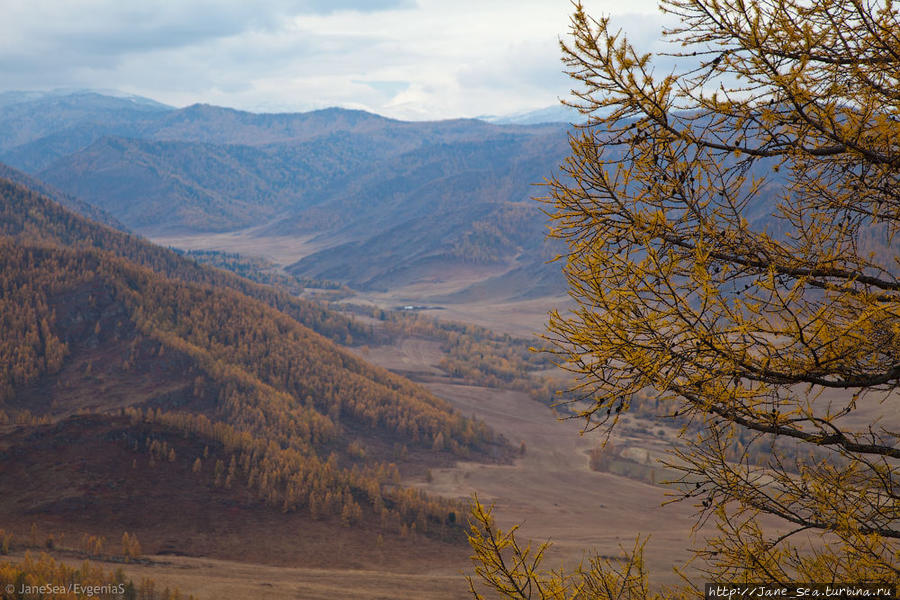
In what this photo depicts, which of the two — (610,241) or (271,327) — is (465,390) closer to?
(271,327)

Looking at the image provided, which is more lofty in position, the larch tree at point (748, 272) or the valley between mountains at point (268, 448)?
the larch tree at point (748, 272)

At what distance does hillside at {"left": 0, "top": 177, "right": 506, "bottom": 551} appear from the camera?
34875mm

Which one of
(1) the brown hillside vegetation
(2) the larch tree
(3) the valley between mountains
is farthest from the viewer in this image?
(1) the brown hillside vegetation

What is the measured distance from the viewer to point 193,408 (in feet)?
165

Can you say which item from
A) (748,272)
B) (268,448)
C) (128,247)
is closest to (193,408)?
(268,448)

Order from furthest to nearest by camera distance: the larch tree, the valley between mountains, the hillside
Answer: the hillside → the valley between mountains → the larch tree

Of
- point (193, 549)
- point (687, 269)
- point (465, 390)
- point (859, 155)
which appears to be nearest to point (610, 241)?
point (687, 269)

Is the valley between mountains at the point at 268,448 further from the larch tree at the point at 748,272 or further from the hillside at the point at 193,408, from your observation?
the larch tree at the point at 748,272

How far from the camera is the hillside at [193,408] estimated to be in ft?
114

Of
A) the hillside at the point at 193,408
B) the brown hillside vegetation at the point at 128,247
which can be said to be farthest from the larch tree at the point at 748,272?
the brown hillside vegetation at the point at 128,247

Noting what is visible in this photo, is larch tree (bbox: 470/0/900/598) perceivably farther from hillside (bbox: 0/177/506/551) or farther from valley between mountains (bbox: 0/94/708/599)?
hillside (bbox: 0/177/506/551)

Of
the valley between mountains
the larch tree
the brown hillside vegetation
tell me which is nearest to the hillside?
the valley between mountains

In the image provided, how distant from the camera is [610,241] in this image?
19.1 feet

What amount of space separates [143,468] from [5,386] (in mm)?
20307
